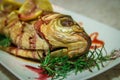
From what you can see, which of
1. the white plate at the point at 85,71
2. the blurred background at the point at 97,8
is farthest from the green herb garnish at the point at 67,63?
the blurred background at the point at 97,8

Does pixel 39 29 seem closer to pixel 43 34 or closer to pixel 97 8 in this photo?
pixel 43 34

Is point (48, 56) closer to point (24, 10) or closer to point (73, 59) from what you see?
point (73, 59)

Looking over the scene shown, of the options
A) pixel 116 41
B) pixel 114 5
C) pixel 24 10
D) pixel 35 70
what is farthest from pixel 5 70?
pixel 114 5

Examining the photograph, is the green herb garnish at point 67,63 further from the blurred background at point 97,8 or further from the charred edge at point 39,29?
the blurred background at point 97,8

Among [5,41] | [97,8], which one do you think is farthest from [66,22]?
[97,8]

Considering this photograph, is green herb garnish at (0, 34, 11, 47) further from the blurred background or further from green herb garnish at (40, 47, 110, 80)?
the blurred background

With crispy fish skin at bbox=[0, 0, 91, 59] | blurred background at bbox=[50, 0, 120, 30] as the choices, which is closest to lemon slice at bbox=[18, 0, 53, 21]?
crispy fish skin at bbox=[0, 0, 91, 59]
